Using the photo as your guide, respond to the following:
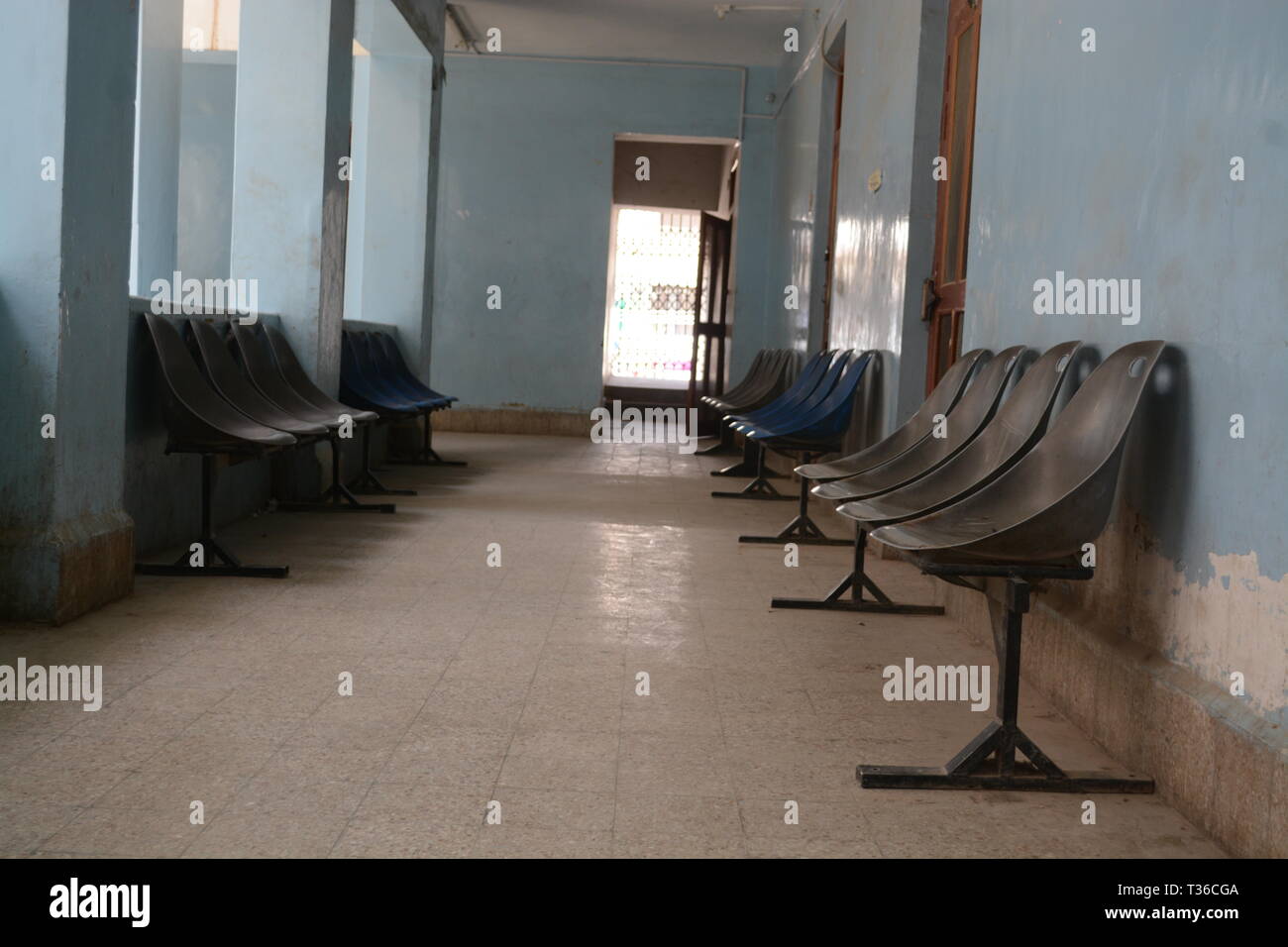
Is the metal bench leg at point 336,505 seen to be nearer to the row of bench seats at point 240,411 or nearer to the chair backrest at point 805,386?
the row of bench seats at point 240,411

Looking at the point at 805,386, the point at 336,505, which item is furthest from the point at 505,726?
the point at 805,386

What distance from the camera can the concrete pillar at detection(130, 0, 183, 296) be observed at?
8875 mm

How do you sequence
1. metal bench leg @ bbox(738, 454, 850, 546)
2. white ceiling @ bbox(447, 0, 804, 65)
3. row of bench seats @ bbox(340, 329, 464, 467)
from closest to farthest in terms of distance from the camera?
metal bench leg @ bbox(738, 454, 850, 546)
row of bench seats @ bbox(340, 329, 464, 467)
white ceiling @ bbox(447, 0, 804, 65)

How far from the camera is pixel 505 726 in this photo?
8.75 feet

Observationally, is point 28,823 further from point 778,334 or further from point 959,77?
point 778,334

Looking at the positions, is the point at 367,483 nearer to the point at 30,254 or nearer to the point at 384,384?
the point at 384,384

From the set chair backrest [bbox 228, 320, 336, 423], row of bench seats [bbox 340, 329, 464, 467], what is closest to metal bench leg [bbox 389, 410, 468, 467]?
row of bench seats [bbox 340, 329, 464, 467]

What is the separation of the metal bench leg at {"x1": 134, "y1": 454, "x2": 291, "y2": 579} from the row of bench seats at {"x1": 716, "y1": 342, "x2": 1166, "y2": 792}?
6.01 feet

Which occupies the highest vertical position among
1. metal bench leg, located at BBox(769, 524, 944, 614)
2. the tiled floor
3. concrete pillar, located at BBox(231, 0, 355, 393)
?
concrete pillar, located at BBox(231, 0, 355, 393)

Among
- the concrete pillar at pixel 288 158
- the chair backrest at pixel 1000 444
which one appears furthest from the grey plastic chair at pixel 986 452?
the concrete pillar at pixel 288 158

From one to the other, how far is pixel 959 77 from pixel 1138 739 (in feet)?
10.7

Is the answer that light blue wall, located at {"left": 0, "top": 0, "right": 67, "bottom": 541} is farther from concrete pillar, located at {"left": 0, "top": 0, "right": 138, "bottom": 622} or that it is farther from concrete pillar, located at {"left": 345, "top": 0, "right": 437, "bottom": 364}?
concrete pillar, located at {"left": 345, "top": 0, "right": 437, "bottom": 364}

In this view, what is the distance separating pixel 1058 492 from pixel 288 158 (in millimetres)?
4387

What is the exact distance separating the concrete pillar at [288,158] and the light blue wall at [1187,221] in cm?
353
